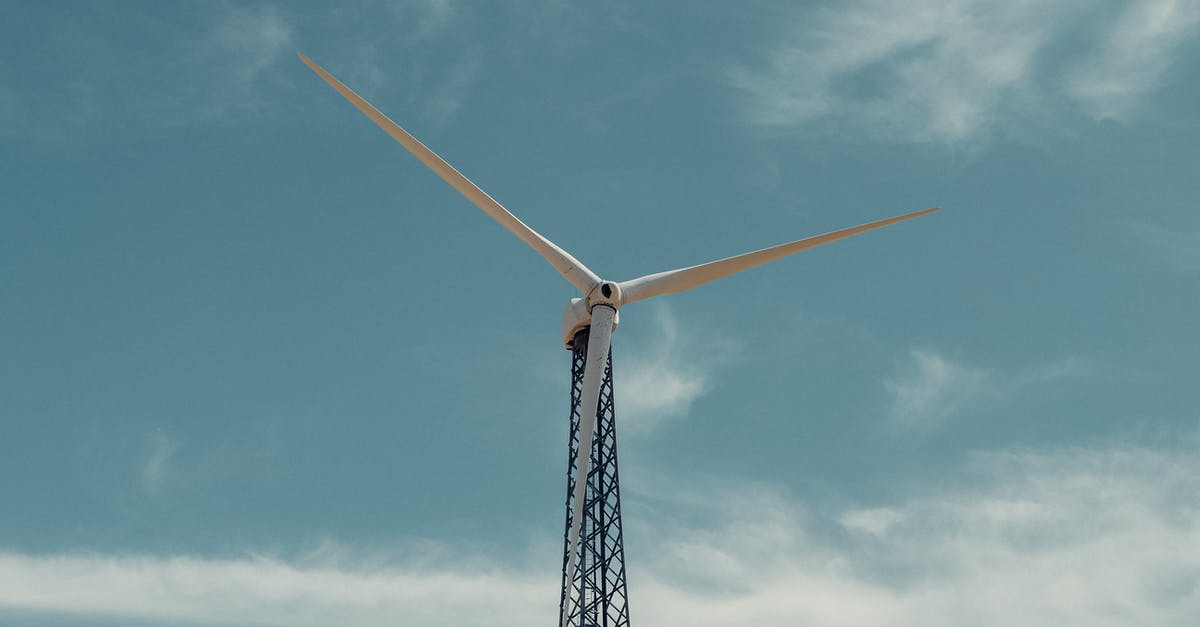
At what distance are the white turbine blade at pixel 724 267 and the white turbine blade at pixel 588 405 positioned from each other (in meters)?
3.22

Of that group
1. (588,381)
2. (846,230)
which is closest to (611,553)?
(588,381)

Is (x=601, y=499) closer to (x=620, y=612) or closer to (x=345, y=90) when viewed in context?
(x=620, y=612)

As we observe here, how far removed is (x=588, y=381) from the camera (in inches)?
2188

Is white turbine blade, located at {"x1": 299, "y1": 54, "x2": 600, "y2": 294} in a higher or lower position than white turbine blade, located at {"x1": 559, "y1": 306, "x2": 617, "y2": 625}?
higher

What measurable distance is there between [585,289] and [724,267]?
6.93m

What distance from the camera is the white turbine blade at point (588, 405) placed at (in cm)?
5344

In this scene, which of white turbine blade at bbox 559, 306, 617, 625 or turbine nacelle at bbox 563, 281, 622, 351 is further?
turbine nacelle at bbox 563, 281, 622, 351

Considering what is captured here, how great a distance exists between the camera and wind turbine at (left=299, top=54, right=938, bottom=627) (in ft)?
177

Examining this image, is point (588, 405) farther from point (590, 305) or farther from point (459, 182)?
point (459, 182)

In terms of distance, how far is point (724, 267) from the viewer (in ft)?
196

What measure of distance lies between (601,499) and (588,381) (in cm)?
514

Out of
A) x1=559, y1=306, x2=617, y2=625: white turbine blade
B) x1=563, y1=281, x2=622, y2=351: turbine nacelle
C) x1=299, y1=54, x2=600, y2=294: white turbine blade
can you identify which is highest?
x1=299, y1=54, x2=600, y2=294: white turbine blade

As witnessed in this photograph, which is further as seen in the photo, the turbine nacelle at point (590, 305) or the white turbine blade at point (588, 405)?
the turbine nacelle at point (590, 305)

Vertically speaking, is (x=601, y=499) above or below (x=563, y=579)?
above
